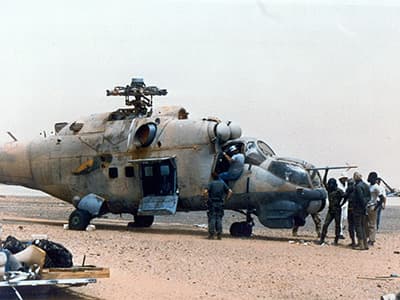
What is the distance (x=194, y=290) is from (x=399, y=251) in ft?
24.1

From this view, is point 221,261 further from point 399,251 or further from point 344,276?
point 399,251

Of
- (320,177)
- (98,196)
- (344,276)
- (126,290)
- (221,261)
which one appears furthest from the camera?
(98,196)

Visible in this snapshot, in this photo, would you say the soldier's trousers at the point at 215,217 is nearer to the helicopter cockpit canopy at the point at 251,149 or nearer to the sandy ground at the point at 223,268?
the sandy ground at the point at 223,268

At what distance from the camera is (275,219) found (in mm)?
16109

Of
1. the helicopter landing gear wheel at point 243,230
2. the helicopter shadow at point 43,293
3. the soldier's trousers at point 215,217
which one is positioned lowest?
the helicopter landing gear wheel at point 243,230

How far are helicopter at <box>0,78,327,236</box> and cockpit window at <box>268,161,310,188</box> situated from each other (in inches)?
0.9

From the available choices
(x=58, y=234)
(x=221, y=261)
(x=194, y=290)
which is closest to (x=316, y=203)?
(x=221, y=261)

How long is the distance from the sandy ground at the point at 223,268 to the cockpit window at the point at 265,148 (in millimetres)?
2144

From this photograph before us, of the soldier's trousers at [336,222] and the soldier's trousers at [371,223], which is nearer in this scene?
the soldier's trousers at [336,222]

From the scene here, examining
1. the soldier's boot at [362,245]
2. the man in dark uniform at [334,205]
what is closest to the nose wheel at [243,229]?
the man in dark uniform at [334,205]

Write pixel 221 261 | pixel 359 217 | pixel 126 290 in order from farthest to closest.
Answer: pixel 359 217, pixel 221 261, pixel 126 290

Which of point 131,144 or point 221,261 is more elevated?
point 131,144

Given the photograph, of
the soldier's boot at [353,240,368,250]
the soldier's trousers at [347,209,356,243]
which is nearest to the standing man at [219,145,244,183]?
the soldier's trousers at [347,209,356,243]

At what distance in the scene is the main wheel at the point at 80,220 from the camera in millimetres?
17438
